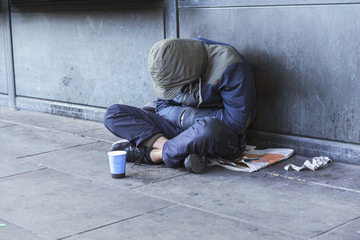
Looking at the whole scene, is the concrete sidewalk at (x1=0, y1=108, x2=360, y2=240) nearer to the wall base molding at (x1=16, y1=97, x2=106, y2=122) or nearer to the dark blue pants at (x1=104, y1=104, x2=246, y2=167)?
the dark blue pants at (x1=104, y1=104, x2=246, y2=167)

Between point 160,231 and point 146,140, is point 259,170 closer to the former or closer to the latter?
point 146,140

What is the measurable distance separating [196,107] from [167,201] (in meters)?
1.09

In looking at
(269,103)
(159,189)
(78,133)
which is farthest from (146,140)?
(78,133)

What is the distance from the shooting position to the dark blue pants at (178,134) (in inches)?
163

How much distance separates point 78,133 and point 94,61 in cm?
92

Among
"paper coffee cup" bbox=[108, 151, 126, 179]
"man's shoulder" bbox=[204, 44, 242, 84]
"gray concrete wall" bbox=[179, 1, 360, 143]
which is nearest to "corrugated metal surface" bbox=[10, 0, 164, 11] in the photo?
"gray concrete wall" bbox=[179, 1, 360, 143]

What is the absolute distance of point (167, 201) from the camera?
365 cm

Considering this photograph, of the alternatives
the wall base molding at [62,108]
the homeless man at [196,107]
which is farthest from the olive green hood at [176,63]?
the wall base molding at [62,108]

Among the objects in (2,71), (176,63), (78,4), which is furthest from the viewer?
(2,71)

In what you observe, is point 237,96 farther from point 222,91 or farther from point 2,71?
point 2,71

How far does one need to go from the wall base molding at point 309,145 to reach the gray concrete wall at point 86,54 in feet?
4.43

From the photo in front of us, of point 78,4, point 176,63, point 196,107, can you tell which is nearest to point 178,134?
point 196,107

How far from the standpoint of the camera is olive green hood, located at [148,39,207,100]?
13.8 feet

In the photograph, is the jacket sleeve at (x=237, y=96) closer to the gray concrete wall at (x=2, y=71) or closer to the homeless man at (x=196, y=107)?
the homeless man at (x=196, y=107)
